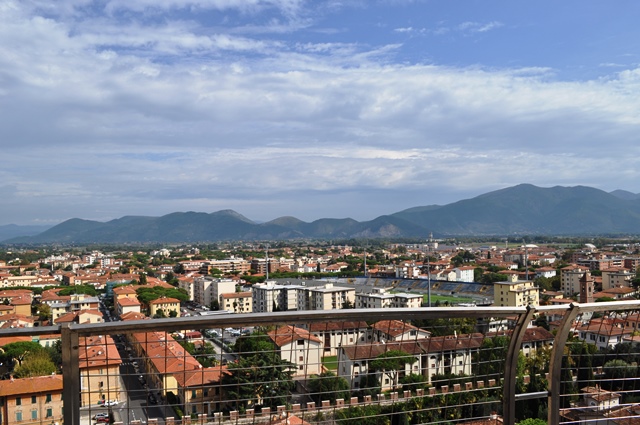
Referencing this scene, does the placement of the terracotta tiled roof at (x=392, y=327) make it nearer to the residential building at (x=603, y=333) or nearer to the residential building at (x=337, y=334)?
the residential building at (x=337, y=334)

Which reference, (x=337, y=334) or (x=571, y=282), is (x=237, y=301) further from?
(x=337, y=334)

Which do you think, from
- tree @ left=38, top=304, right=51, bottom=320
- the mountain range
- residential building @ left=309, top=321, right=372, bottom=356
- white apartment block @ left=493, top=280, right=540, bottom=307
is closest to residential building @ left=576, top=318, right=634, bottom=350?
residential building @ left=309, top=321, right=372, bottom=356

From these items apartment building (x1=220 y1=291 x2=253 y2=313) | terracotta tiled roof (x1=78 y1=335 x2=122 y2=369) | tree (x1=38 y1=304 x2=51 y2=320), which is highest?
terracotta tiled roof (x1=78 y1=335 x2=122 y2=369)

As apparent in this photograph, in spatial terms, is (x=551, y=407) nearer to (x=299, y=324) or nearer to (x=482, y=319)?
(x=482, y=319)

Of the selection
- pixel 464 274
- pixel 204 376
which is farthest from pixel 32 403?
pixel 464 274

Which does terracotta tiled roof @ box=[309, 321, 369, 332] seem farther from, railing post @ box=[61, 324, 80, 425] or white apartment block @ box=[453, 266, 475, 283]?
white apartment block @ box=[453, 266, 475, 283]

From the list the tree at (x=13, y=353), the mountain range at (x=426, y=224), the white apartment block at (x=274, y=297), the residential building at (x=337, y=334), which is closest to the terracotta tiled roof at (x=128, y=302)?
the white apartment block at (x=274, y=297)
